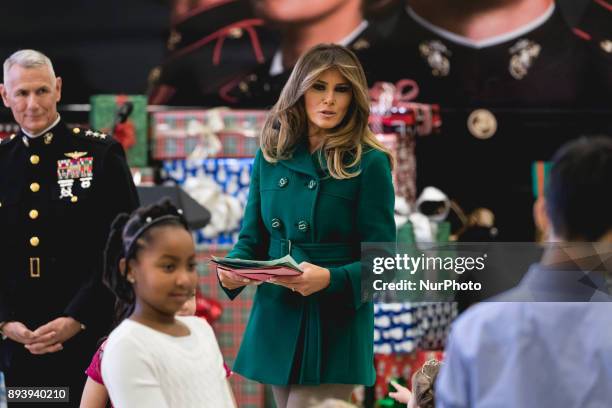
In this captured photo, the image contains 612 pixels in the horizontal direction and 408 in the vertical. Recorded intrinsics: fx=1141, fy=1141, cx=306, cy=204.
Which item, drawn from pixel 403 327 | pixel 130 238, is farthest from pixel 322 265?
pixel 403 327

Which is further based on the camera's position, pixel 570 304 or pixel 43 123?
pixel 43 123

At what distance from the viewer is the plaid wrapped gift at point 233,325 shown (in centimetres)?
568

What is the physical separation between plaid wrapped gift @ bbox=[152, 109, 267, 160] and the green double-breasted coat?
279cm

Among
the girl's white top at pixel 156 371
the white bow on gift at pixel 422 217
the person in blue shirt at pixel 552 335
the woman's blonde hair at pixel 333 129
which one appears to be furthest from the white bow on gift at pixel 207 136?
the person in blue shirt at pixel 552 335

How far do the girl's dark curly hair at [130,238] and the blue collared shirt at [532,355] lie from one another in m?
0.72

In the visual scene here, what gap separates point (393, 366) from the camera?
18.6ft

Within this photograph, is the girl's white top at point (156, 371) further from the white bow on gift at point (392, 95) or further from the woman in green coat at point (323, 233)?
the white bow on gift at point (392, 95)

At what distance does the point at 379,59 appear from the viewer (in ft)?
21.9

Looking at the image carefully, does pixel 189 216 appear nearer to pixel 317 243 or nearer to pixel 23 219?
pixel 23 219

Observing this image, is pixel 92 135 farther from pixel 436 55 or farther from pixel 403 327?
pixel 436 55

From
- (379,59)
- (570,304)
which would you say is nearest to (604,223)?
(570,304)

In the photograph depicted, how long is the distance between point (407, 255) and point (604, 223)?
4.26ft

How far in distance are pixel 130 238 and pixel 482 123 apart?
14.8 feet

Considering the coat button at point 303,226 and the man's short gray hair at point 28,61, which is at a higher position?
the man's short gray hair at point 28,61
